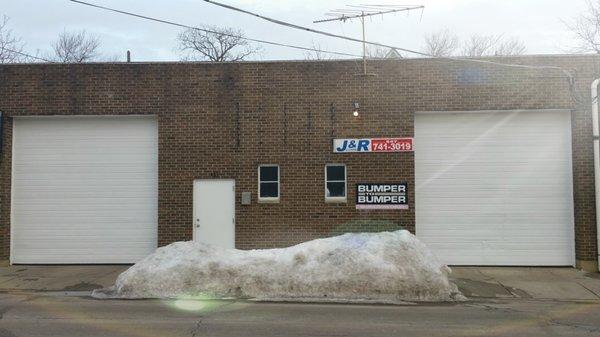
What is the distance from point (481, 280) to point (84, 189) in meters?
10.2

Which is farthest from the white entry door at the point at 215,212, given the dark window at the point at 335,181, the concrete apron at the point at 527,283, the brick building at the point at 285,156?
the concrete apron at the point at 527,283

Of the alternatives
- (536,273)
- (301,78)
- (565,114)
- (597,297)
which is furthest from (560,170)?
(301,78)

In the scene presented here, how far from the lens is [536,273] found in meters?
13.2

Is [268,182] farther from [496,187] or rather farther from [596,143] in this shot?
[596,143]

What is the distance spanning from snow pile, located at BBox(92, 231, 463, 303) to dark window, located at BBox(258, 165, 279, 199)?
3430 mm

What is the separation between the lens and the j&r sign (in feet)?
47.1

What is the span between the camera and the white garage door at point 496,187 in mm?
14211

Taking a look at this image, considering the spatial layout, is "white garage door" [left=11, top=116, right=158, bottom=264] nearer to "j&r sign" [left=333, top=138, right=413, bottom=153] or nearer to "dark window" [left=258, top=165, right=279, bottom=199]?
"dark window" [left=258, top=165, right=279, bottom=199]

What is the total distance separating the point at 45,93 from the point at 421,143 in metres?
9.97

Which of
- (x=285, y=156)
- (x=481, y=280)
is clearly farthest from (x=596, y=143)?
(x=285, y=156)

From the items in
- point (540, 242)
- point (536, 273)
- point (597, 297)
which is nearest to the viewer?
point (597, 297)

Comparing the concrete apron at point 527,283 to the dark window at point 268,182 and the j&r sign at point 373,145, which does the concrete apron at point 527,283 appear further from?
the dark window at point 268,182

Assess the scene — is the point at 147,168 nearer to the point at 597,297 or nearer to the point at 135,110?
the point at 135,110

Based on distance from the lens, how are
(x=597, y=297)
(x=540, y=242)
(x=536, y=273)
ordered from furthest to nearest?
(x=540, y=242) → (x=536, y=273) → (x=597, y=297)
